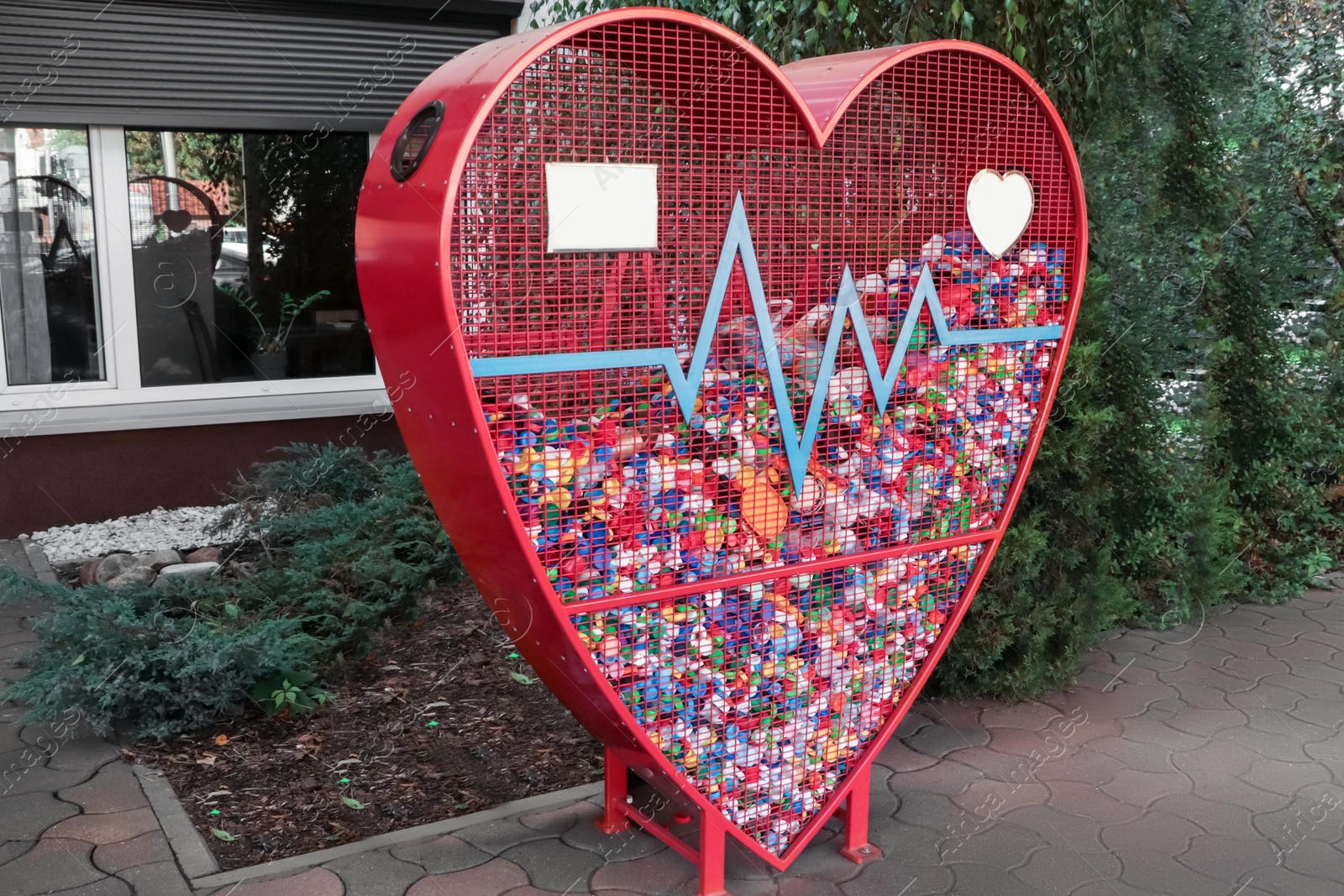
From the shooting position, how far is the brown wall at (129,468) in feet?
18.5

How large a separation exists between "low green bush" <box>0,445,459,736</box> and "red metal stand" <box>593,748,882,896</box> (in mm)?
1272

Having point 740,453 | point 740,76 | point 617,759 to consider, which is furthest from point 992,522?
point 740,76

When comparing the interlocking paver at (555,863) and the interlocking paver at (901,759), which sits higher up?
the interlocking paver at (555,863)

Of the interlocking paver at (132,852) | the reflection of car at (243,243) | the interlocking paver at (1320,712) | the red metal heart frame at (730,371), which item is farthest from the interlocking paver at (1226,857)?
the reflection of car at (243,243)

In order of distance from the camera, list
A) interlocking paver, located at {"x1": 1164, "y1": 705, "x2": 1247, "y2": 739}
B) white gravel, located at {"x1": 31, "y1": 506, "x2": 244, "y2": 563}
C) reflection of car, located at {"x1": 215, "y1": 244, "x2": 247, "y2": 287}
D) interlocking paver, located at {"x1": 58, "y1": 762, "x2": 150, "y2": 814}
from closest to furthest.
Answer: interlocking paver, located at {"x1": 58, "y1": 762, "x2": 150, "y2": 814} < interlocking paver, located at {"x1": 1164, "y1": 705, "x2": 1247, "y2": 739} < white gravel, located at {"x1": 31, "y1": 506, "x2": 244, "y2": 563} < reflection of car, located at {"x1": 215, "y1": 244, "x2": 247, "y2": 287}

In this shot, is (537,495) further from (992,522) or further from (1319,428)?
(1319,428)

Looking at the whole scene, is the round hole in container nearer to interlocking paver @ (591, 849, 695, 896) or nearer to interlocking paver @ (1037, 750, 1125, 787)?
interlocking paver @ (591, 849, 695, 896)

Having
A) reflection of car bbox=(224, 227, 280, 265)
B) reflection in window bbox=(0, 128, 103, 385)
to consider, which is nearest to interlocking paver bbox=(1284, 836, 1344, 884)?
reflection of car bbox=(224, 227, 280, 265)

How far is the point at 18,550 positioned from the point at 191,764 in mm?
2650

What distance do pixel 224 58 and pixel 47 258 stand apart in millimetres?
1355

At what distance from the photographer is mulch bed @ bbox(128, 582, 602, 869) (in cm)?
305

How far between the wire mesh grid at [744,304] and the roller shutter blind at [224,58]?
4341mm

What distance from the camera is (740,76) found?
2.26m

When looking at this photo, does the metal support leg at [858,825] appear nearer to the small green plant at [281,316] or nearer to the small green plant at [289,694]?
the small green plant at [289,694]
